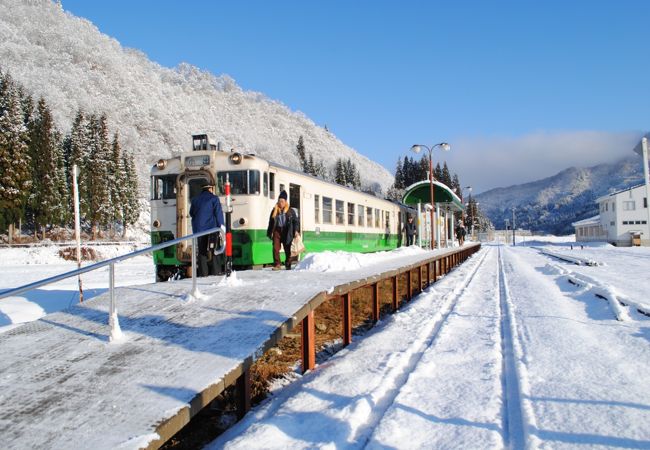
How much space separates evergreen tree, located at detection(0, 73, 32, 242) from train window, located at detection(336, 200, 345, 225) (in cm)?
3841

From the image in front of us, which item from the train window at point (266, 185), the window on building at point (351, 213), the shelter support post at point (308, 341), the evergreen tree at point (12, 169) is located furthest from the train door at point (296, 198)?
the evergreen tree at point (12, 169)

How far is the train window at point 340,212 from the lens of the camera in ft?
50.0

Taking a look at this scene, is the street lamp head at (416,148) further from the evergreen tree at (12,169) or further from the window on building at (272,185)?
the evergreen tree at (12,169)

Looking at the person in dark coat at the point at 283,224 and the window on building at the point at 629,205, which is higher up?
the window on building at the point at 629,205

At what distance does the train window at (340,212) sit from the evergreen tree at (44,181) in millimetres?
43948

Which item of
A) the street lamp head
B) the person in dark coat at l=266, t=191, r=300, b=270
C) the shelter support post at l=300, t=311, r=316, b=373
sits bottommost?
the shelter support post at l=300, t=311, r=316, b=373

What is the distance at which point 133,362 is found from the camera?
3348 mm

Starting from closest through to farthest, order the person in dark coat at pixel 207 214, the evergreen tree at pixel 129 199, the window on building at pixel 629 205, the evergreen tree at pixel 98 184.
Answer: the person in dark coat at pixel 207 214 → the window on building at pixel 629 205 → the evergreen tree at pixel 98 184 → the evergreen tree at pixel 129 199

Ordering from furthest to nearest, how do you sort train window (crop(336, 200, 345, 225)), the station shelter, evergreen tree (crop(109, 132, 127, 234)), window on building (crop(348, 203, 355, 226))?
1. evergreen tree (crop(109, 132, 127, 234))
2. the station shelter
3. window on building (crop(348, 203, 355, 226))
4. train window (crop(336, 200, 345, 225))

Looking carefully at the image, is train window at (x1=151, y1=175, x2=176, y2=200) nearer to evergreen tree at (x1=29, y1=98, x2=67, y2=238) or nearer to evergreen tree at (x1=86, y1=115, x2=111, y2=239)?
evergreen tree at (x1=29, y1=98, x2=67, y2=238)

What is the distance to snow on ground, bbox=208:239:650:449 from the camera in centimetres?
308

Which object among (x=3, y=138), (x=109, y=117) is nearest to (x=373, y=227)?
(x=3, y=138)

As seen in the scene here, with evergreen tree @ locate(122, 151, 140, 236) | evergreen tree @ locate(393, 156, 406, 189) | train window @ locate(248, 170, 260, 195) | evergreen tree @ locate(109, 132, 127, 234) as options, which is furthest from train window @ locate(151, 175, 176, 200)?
evergreen tree @ locate(393, 156, 406, 189)

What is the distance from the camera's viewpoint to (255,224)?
10250 millimetres
